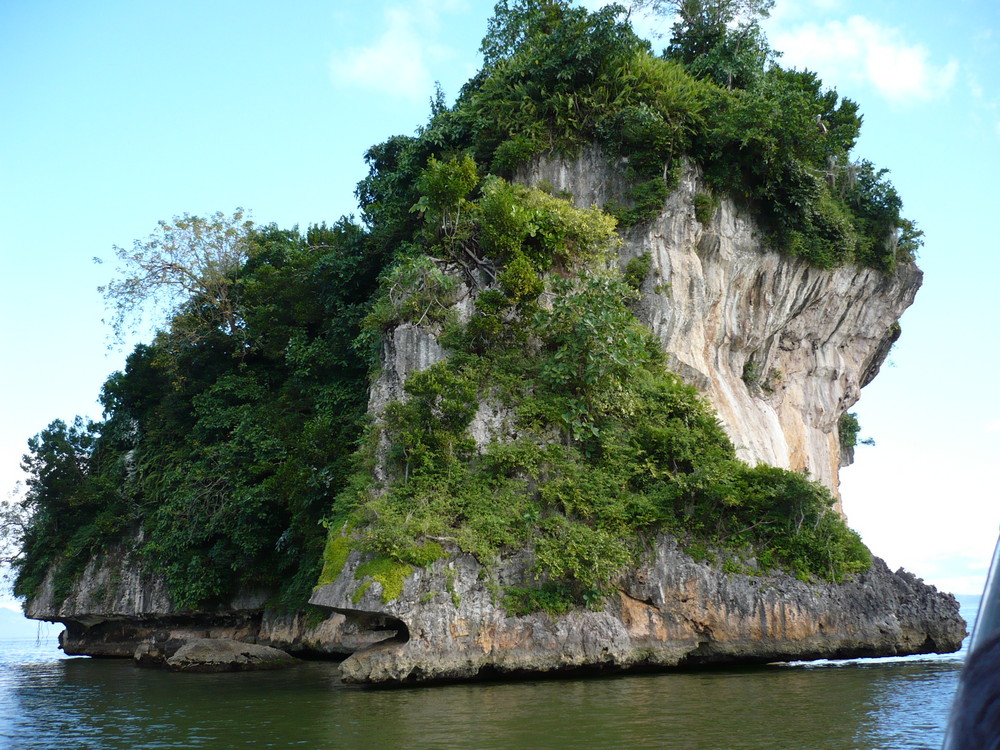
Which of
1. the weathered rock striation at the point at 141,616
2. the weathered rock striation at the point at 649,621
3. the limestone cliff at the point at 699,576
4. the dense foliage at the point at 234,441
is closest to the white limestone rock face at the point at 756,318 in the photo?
the limestone cliff at the point at 699,576

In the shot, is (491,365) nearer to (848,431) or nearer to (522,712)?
(522,712)

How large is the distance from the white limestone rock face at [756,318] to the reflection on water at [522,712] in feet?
21.3

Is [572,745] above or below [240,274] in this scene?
below

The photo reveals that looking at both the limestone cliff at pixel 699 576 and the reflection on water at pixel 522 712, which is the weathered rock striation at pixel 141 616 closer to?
the reflection on water at pixel 522 712

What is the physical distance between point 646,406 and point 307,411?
973 cm

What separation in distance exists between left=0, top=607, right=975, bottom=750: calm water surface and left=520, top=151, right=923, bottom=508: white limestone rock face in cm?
667

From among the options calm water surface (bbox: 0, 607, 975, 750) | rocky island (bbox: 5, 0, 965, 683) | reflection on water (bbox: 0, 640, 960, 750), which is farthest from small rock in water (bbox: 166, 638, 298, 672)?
reflection on water (bbox: 0, 640, 960, 750)

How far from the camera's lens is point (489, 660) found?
12766mm

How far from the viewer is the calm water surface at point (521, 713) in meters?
7.74

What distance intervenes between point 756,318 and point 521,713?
47.4 ft

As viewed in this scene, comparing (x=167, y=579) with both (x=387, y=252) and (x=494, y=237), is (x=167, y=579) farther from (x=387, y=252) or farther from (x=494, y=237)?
(x=494, y=237)

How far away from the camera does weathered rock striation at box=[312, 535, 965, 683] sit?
12.7 metres

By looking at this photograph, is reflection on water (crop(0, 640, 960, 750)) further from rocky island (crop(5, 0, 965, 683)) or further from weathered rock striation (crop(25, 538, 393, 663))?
weathered rock striation (crop(25, 538, 393, 663))

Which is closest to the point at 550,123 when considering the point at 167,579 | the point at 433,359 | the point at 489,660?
the point at 433,359
